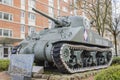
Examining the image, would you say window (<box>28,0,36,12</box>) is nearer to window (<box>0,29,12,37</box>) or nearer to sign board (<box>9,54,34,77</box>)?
window (<box>0,29,12,37</box>)

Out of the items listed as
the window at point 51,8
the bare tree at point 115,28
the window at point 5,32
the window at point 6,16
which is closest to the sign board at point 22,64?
the bare tree at point 115,28

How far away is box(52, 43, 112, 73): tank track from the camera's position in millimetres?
10820

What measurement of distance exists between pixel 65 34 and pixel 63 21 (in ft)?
7.16

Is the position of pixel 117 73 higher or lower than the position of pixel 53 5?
lower

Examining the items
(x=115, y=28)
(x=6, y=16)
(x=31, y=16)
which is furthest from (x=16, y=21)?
(x=115, y=28)

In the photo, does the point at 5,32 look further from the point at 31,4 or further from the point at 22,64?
the point at 22,64

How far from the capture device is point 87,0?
83.4ft

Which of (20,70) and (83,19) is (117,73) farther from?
(83,19)

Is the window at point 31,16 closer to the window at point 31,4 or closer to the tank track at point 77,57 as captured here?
the window at point 31,4

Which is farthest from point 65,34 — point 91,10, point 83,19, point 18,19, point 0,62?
point 18,19

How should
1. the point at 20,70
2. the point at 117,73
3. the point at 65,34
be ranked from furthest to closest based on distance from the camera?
1. the point at 65,34
2. the point at 20,70
3. the point at 117,73

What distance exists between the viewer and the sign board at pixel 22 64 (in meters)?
8.30

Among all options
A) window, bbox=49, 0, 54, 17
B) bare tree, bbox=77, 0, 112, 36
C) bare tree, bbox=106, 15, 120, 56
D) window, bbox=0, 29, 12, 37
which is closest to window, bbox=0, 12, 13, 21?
window, bbox=0, 29, 12, 37

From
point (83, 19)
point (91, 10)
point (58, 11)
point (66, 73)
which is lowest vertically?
point (66, 73)
